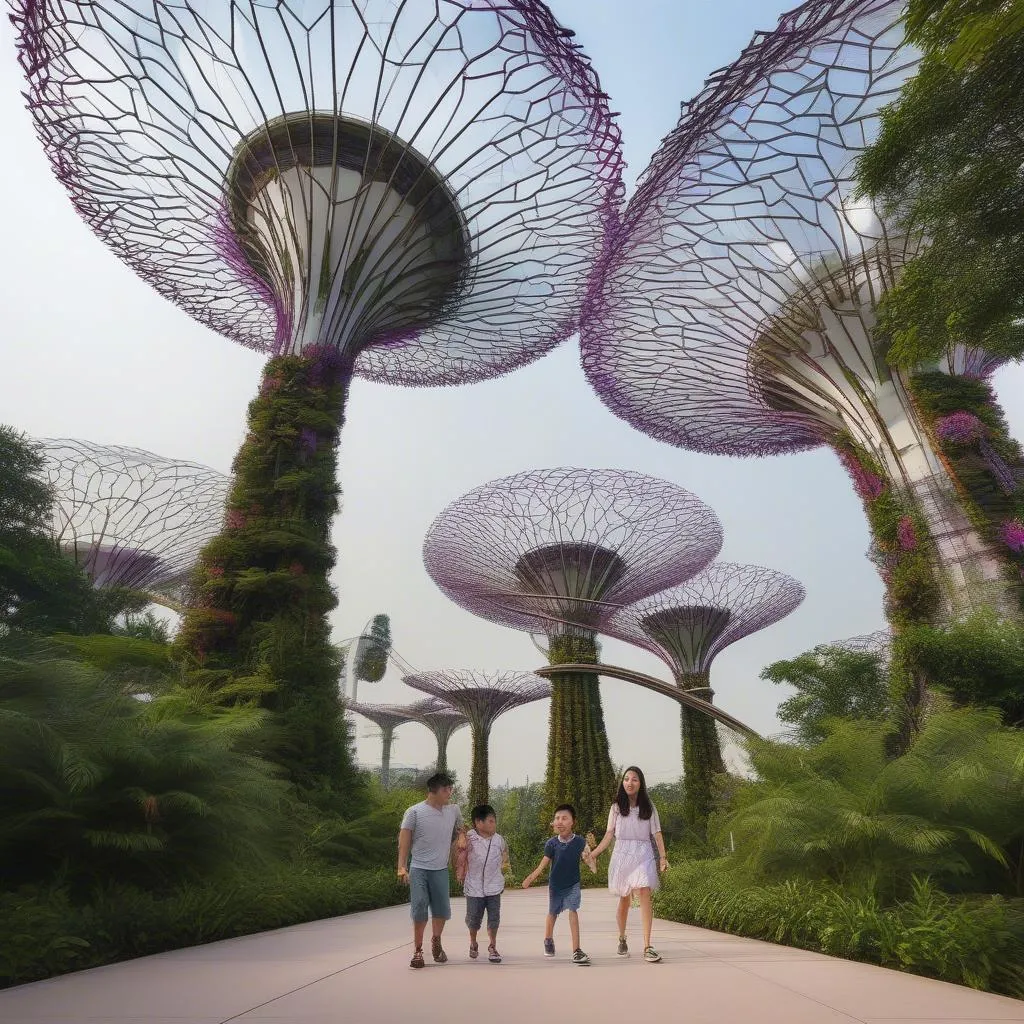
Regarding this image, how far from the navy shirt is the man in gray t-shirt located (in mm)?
881

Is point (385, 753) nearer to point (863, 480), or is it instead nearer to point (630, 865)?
point (863, 480)

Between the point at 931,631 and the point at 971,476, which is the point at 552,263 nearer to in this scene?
the point at 971,476

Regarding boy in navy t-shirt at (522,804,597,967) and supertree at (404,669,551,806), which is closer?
boy in navy t-shirt at (522,804,597,967)

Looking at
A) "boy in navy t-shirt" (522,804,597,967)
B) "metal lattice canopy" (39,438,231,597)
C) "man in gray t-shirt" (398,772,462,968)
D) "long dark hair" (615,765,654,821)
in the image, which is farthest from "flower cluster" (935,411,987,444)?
"metal lattice canopy" (39,438,231,597)

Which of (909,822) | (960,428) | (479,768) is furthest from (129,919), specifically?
(479,768)

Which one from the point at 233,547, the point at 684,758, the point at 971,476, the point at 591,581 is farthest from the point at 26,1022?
the point at 684,758

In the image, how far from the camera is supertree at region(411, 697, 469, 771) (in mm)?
47594

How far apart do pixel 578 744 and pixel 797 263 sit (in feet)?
59.7

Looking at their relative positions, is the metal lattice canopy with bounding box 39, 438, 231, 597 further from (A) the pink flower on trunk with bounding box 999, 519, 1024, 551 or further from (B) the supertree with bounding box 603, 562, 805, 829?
(A) the pink flower on trunk with bounding box 999, 519, 1024, 551

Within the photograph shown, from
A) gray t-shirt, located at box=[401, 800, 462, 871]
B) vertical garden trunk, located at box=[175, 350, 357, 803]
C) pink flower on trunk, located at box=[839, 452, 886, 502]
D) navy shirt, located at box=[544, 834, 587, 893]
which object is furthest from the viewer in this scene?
pink flower on trunk, located at box=[839, 452, 886, 502]

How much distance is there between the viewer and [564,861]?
216 inches

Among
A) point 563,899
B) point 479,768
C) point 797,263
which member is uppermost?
point 797,263

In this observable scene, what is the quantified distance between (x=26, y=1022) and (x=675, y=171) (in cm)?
1756

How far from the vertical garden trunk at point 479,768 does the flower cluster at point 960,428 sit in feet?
93.9
